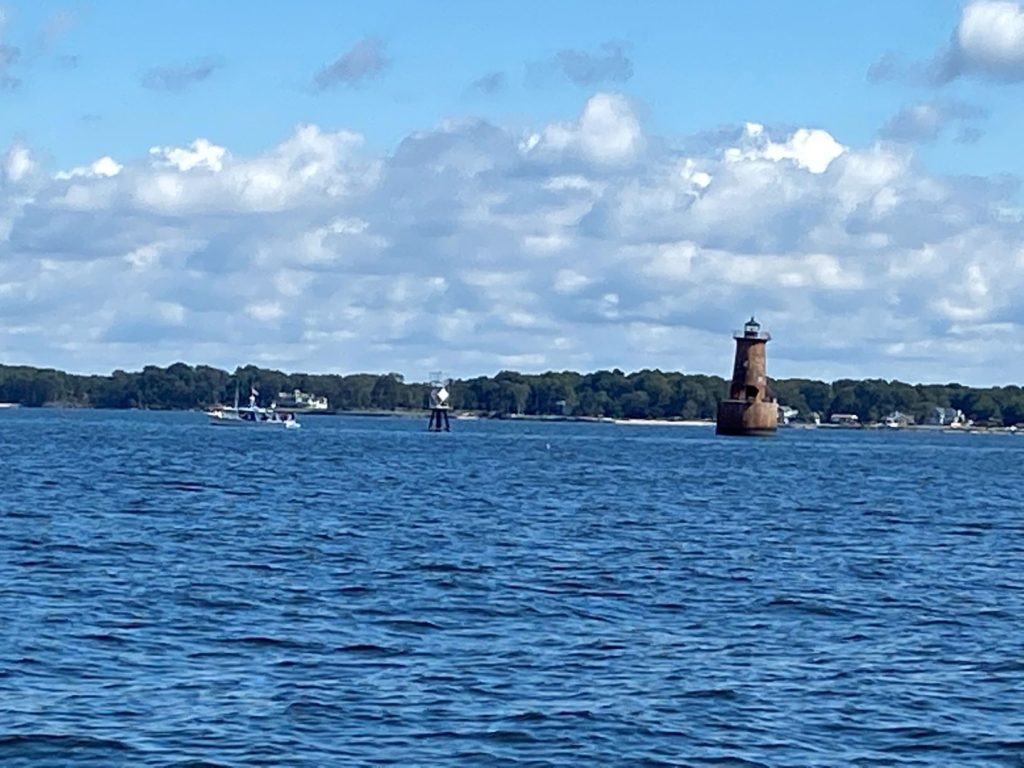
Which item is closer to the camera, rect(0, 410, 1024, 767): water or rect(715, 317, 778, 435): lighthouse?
rect(0, 410, 1024, 767): water

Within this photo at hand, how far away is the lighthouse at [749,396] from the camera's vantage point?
156 meters

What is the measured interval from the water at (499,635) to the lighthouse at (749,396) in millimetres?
96656

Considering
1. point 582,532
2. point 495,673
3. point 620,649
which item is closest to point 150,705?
point 495,673

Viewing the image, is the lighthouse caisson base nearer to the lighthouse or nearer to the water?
the lighthouse

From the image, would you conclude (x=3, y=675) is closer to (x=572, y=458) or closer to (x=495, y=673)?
(x=495, y=673)

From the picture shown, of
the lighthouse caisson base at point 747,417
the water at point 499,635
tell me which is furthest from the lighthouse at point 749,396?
the water at point 499,635

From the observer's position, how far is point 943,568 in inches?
1599

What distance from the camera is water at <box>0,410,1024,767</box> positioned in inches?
822

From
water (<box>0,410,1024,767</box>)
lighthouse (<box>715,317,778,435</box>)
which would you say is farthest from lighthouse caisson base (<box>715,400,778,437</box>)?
water (<box>0,410,1024,767</box>)

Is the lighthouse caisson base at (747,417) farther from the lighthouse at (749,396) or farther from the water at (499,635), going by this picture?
the water at (499,635)

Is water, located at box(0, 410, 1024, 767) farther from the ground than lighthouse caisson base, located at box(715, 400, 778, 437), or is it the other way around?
lighthouse caisson base, located at box(715, 400, 778, 437)

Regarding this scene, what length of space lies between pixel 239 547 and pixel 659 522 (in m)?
15.7

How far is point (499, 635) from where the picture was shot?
28.2 m

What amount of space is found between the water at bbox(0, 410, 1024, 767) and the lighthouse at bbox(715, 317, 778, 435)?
9666cm
